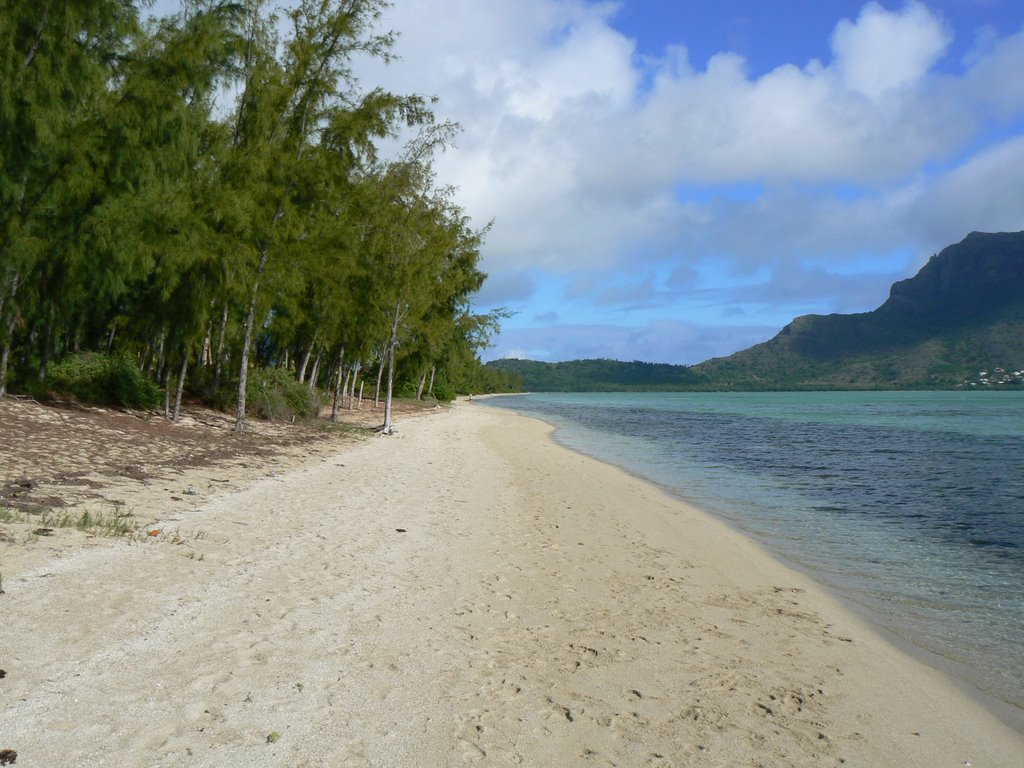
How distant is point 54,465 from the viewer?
10.5 m

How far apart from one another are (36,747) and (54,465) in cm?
847

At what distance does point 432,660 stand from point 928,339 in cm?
18672

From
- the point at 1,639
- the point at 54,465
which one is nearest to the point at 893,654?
the point at 1,639

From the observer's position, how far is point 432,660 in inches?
200

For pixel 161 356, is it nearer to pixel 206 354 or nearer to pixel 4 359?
pixel 206 354

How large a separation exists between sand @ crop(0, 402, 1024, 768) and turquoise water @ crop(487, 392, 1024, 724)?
81cm

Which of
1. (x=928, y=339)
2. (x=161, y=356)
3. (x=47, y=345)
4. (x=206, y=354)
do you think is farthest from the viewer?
(x=928, y=339)

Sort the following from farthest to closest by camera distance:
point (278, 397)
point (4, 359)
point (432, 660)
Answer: point (278, 397) < point (4, 359) < point (432, 660)

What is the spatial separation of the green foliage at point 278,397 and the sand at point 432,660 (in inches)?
611

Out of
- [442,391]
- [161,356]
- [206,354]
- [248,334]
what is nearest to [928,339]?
[442,391]

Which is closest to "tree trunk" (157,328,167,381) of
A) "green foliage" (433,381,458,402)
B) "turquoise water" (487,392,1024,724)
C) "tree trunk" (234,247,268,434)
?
"tree trunk" (234,247,268,434)

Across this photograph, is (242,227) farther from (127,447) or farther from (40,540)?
(40,540)

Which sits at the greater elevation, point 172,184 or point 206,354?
point 172,184

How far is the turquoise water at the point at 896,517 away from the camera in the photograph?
23.6ft
